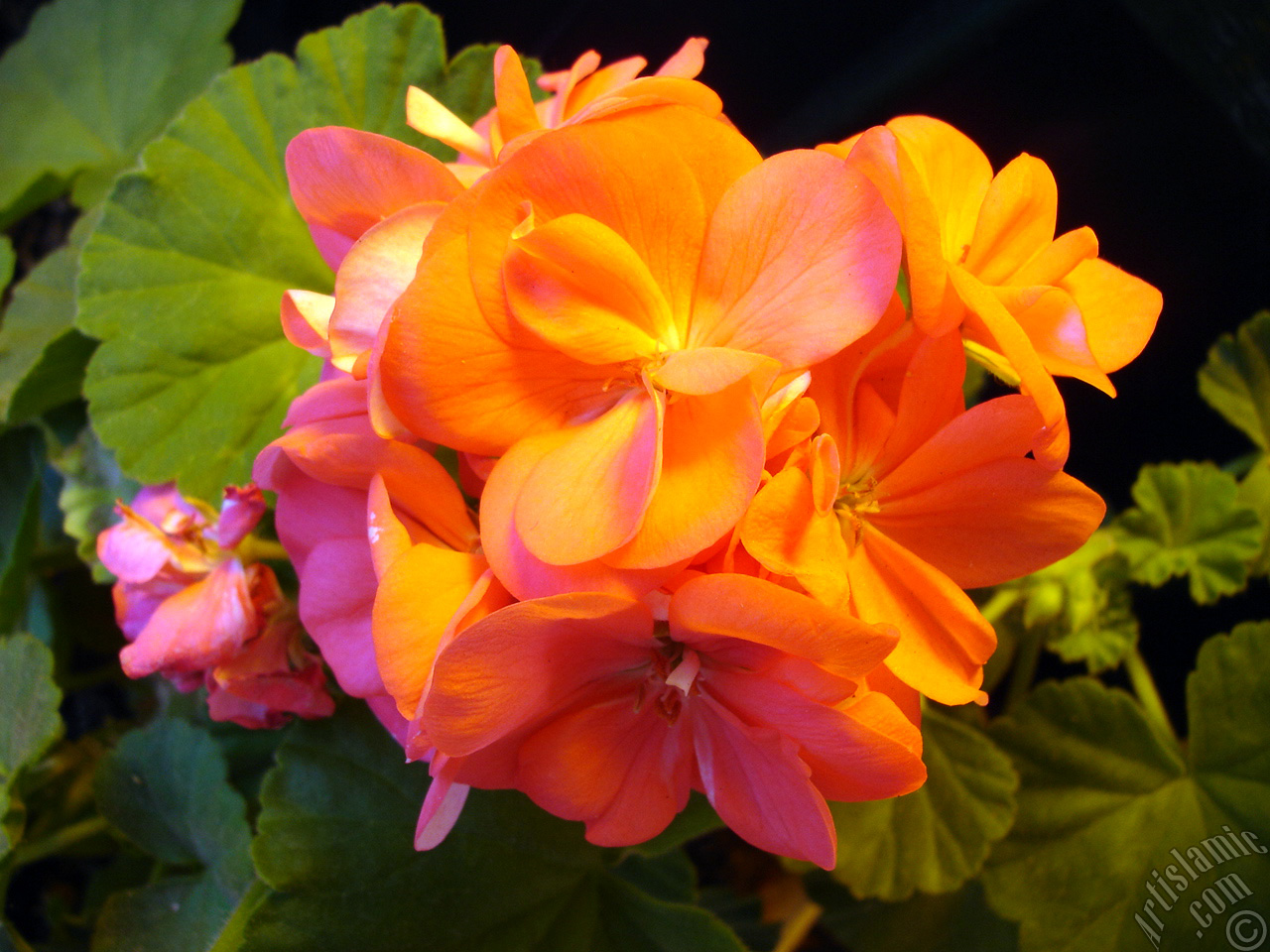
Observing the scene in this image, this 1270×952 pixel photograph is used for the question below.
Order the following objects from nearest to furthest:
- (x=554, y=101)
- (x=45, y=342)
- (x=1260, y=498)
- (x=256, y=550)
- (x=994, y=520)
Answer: (x=994, y=520), (x=554, y=101), (x=256, y=550), (x=1260, y=498), (x=45, y=342)

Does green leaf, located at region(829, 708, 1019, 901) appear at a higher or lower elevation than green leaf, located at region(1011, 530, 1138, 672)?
lower

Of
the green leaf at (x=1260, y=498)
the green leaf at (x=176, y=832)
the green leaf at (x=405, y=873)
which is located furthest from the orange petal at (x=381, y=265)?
the green leaf at (x=1260, y=498)

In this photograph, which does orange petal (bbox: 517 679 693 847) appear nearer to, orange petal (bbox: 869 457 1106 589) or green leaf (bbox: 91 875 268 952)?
orange petal (bbox: 869 457 1106 589)

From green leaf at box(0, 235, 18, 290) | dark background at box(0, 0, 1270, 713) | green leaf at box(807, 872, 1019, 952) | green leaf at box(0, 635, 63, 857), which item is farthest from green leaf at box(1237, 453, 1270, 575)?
green leaf at box(0, 235, 18, 290)

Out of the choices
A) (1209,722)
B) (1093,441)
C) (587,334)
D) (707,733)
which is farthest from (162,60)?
(1209,722)

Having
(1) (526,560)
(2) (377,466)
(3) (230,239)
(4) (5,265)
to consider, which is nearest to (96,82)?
(4) (5,265)

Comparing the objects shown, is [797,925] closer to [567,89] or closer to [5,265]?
[567,89]

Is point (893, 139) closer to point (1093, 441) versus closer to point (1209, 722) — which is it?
point (1209, 722)
